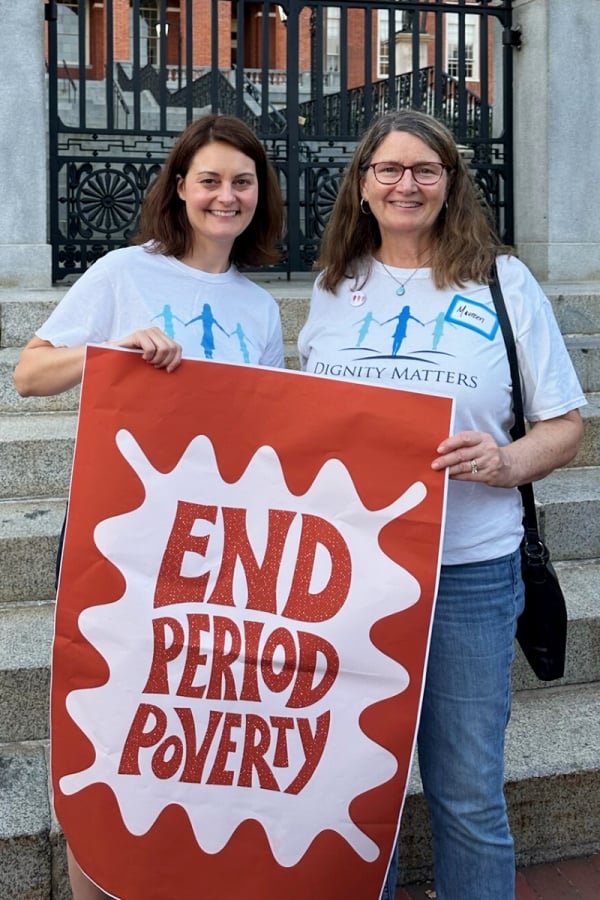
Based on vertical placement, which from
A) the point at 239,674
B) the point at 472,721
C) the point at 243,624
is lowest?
the point at 472,721

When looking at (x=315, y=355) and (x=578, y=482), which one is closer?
(x=315, y=355)

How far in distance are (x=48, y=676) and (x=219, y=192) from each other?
1.73 meters

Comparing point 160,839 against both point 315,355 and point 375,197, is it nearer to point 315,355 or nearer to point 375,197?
point 315,355

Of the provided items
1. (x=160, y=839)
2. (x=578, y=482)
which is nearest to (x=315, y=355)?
(x=160, y=839)

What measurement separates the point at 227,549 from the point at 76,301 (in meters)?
0.66

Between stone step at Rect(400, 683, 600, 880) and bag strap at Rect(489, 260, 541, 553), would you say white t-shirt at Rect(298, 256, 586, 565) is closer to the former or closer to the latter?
bag strap at Rect(489, 260, 541, 553)

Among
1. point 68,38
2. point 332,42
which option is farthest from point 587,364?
point 332,42

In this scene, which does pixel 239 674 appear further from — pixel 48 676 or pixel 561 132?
pixel 561 132

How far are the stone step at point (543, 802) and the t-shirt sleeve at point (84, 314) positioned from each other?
166cm

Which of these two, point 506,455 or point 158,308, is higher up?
point 158,308

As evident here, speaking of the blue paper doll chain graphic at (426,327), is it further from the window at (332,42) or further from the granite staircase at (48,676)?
the window at (332,42)

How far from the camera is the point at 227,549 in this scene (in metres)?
2.30

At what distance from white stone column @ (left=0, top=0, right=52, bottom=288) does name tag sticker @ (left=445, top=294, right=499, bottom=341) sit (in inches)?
174

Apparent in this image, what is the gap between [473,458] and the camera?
2221mm
